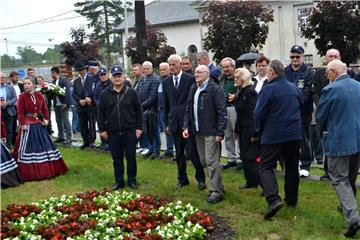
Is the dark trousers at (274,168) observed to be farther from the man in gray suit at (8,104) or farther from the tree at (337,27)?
the tree at (337,27)

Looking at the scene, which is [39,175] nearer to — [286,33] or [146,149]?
[146,149]

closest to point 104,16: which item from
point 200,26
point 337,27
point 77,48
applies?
point 200,26

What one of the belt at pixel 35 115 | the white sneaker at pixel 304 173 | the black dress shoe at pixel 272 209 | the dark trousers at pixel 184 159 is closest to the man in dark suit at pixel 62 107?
the belt at pixel 35 115

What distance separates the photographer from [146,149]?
1147cm

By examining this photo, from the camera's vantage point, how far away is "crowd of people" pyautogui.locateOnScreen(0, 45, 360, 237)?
19.5 ft

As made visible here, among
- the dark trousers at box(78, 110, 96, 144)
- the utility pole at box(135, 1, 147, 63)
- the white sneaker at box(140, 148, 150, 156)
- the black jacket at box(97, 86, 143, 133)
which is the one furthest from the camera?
the dark trousers at box(78, 110, 96, 144)

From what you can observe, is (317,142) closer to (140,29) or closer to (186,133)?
(186,133)

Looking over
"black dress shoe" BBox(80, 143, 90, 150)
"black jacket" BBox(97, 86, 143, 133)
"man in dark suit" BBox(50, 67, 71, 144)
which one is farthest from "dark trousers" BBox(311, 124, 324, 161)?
"man in dark suit" BBox(50, 67, 71, 144)

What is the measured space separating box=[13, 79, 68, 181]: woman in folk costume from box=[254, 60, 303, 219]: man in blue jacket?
15.7 ft

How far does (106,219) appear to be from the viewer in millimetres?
6418

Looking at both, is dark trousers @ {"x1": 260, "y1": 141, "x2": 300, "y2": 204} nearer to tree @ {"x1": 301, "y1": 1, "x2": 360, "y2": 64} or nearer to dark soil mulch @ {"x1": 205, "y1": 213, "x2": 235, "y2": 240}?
dark soil mulch @ {"x1": 205, "y1": 213, "x2": 235, "y2": 240}

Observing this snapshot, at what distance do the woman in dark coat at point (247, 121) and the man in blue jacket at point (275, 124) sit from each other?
0.85 metres

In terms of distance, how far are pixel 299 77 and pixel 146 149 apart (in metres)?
4.38

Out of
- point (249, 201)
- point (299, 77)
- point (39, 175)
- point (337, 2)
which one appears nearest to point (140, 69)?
point (39, 175)
